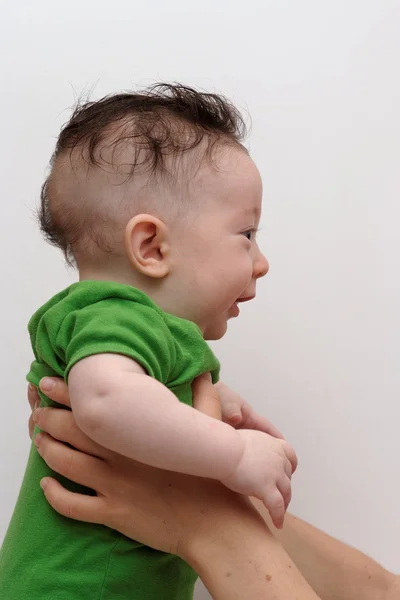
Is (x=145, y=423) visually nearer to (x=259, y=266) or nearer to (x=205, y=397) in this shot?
(x=205, y=397)

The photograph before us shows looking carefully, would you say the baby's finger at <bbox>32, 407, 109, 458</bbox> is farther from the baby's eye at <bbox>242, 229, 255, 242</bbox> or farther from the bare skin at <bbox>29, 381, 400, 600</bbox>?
the baby's eye at <bbox>242, 229, 255, 242</bbox>

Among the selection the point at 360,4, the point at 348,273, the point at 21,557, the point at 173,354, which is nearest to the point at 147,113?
the point at 173,354

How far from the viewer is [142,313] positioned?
85cm

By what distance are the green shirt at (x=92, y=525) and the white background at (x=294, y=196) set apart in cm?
55

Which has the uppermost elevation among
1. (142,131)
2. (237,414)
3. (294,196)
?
(294,196)

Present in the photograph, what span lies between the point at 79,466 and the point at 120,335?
0.58 feet

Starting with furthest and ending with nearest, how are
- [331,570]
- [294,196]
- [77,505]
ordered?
[294,196] → [331,570] → [77,505]

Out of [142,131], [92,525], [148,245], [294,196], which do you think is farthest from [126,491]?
[294,196]

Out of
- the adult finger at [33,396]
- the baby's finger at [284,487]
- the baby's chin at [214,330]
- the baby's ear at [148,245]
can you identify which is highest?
the baby's ear at [148,245]

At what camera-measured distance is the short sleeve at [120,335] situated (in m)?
0.80

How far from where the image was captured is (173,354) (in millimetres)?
862

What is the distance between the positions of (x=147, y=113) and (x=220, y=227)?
172mm

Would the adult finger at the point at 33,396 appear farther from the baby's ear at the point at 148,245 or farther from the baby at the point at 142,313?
the baby's ear at the point at 148,245

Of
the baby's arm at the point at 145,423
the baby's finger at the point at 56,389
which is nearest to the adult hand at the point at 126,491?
the baby's finger at the point at 56,389
